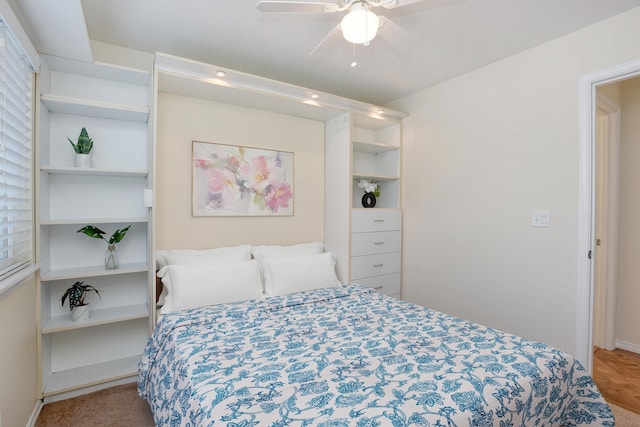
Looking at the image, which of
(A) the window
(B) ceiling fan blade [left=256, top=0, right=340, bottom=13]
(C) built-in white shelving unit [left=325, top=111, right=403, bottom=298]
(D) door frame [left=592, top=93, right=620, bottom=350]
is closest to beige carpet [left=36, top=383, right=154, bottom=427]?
(A) the window

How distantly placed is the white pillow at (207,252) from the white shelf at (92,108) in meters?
1.02

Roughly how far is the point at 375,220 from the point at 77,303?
8.06 feet

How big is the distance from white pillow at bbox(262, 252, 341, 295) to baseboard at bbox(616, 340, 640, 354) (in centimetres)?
267

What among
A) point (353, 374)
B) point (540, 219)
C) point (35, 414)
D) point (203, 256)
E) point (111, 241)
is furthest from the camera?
point (203, 256)

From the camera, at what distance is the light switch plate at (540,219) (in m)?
2.31

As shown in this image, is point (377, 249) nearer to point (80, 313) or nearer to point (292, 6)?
point (292, 6)

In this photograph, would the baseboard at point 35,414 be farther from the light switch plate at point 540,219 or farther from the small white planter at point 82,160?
the light switch plate at point 540,219

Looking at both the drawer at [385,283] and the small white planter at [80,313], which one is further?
the drawer at [385,283]

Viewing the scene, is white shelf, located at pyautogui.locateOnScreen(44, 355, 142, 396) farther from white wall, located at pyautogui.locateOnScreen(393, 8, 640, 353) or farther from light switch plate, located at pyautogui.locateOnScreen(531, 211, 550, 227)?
light switch plate, located at pyautogui.locateOnScreen(531, 211, 550, 227)

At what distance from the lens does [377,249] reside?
3188 mm

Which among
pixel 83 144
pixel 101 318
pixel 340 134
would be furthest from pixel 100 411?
pixel 340 134

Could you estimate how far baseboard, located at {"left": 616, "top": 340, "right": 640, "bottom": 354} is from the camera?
9.26 feet

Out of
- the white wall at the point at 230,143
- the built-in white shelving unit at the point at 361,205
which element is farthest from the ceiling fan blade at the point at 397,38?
the white wall at the point at 230,143

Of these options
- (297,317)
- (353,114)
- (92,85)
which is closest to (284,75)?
(353,114)
